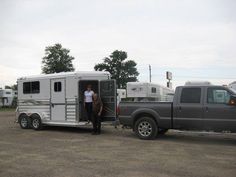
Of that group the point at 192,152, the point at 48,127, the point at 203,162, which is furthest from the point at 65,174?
the point at 48,127

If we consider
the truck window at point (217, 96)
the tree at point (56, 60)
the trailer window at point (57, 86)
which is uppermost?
the tree at point (56, 60)

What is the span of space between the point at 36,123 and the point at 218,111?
27.0 ft

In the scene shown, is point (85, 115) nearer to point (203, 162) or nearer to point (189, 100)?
point (189, 100)

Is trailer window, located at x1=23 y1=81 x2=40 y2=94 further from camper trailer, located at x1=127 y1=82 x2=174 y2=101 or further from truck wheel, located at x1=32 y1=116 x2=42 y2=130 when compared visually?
camper trailer, located at x1=127 y1=82 x2=174 y2=101

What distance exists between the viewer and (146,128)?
38.8 feet

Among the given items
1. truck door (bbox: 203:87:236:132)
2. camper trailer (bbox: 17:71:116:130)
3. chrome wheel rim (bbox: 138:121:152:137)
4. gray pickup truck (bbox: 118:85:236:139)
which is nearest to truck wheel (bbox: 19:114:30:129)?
camper trailer (bbox: 17:71:116:130)

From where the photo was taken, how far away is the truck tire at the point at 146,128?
11.6 meters

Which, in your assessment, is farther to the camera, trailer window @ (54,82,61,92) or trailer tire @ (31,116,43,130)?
trailer tire @ (31,116,43,130)

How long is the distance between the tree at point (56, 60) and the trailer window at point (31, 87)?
1567 inches

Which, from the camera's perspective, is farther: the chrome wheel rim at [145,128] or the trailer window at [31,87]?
the trailer window at [31,87]

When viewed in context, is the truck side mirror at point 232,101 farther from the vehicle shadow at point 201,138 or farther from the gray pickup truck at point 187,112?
the vehicle shadow at point 201,138

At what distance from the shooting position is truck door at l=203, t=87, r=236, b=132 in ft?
34.2

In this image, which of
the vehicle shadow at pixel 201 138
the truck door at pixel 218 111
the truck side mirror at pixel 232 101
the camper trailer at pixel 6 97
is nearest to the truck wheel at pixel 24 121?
the vehicle shadow at pixel 201 138

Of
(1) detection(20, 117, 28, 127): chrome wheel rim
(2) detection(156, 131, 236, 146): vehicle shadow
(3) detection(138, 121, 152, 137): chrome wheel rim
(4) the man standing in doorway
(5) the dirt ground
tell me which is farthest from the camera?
(1) detection(20, 117, 28, 127): chrome wheel rim
